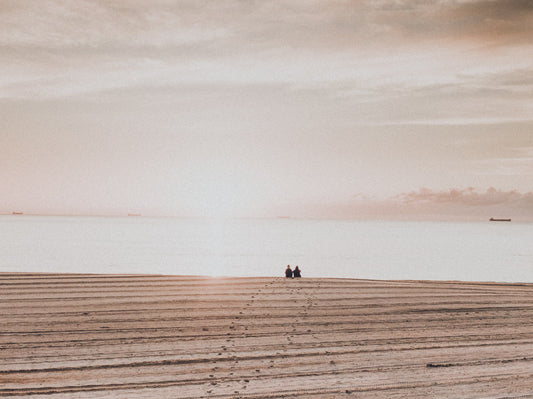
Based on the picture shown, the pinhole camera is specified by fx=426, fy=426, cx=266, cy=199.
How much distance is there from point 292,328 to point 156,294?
358 centimetres

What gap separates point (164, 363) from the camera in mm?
5629

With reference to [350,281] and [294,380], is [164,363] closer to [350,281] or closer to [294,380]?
[294,380]

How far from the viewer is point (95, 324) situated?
7242mm

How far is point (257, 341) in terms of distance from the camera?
6.52m

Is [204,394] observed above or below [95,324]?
below

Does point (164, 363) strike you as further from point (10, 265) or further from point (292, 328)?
point (10, 265)

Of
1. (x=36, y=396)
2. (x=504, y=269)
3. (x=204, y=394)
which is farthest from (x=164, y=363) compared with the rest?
(x=504, y=269)

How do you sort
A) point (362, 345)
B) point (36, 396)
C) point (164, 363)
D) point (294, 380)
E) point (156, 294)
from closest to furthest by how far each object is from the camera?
1. point (36, 396)
2. point (294, 380)
3. point (164, 363)
4. point (362, 345)
5. point (156, 294)

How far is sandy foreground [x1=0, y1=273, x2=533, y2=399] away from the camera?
5027 mm

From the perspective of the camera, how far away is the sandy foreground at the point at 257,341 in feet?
16.5

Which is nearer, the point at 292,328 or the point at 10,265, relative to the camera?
the point at 292,328

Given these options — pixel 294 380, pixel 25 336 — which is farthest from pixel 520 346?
pixel 25 336

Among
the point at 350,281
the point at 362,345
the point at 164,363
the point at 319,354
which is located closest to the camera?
the point at 164,363

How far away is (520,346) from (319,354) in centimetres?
319
